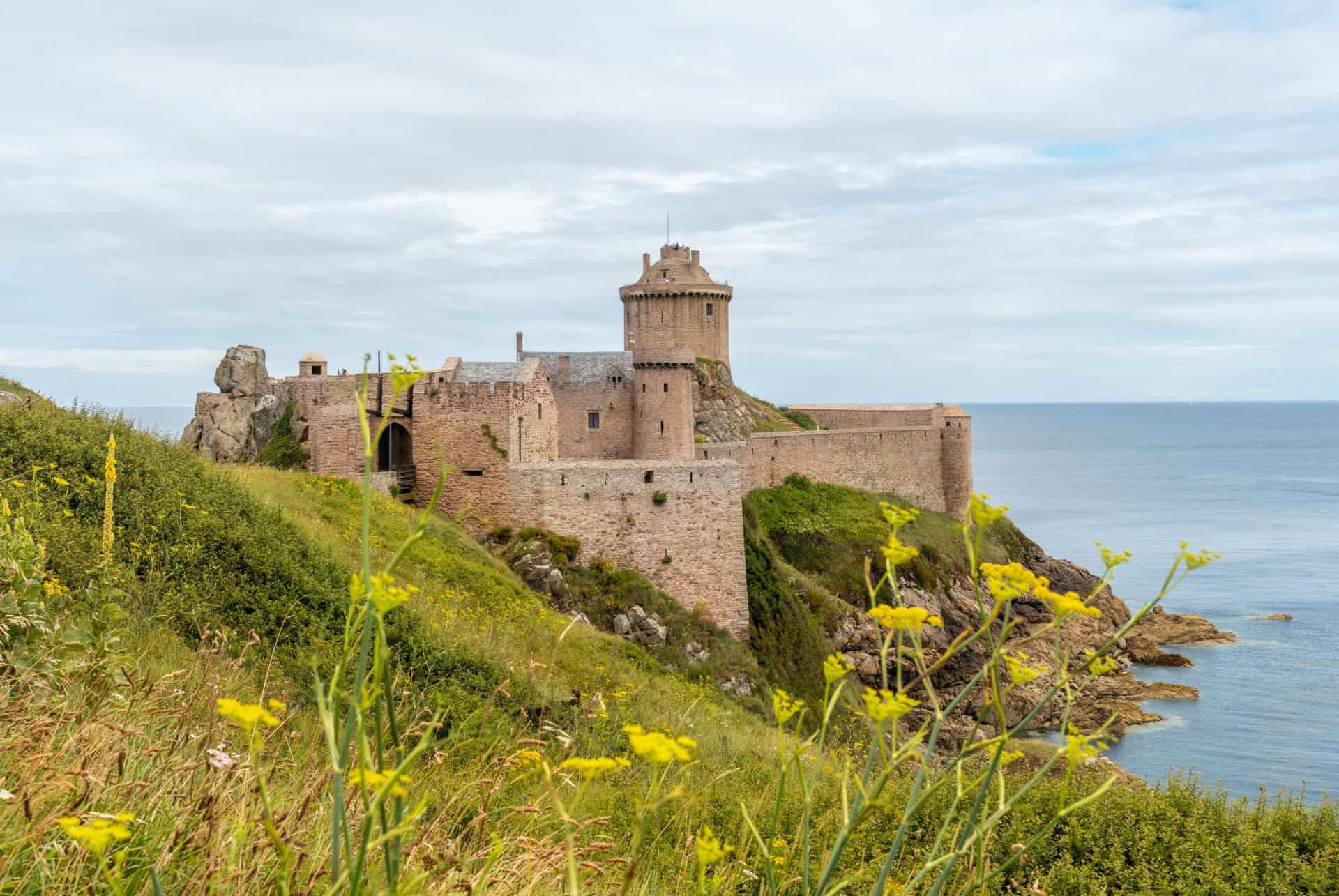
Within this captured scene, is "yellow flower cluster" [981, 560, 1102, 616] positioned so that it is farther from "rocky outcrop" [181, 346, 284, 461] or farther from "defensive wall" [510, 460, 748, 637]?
"rocky outcrop" [181, 346, 284, 461]

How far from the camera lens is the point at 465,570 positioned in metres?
19.6

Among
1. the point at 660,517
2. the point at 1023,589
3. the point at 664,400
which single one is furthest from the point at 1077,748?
the point at 664,400

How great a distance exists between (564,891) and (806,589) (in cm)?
2917

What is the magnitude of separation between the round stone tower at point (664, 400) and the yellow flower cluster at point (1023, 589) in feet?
101

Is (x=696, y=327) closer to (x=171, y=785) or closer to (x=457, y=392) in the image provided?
(x=457, y=392)

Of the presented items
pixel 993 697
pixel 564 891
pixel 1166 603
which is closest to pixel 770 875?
pixel 993 697

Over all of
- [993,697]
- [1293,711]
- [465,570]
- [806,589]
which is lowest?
[1293,711]

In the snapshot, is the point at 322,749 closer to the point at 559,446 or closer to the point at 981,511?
the point at 981,511

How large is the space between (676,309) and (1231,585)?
108 ft

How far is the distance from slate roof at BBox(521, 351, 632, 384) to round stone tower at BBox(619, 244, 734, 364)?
10943 millimetres

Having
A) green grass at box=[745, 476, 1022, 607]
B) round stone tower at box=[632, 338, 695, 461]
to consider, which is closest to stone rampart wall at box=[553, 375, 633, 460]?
round stone tower at box=[632, 338, 695, 461]

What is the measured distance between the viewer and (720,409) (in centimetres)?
4291

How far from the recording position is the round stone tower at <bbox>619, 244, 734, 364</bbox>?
153ft

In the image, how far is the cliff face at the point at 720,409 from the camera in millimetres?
41781
